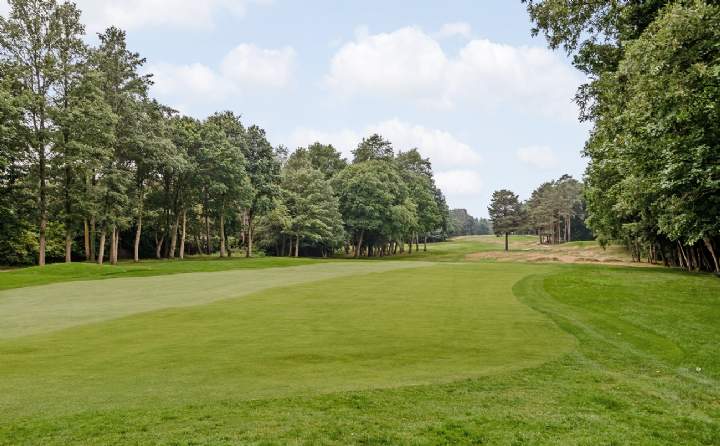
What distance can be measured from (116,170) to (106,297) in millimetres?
29615

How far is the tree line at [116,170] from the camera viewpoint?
41.5m

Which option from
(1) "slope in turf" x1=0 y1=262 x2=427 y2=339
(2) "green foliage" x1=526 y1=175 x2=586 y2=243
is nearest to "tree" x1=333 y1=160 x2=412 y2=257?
(1) "slope in turf" x1=0 y1=262 x2=427 y2=339

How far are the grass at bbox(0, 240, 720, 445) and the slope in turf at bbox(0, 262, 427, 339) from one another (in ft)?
3.02

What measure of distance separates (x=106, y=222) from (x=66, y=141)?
8291mm

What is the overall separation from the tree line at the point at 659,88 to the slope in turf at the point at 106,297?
1753 cm

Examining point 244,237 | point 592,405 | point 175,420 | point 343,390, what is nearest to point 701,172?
point 592,405

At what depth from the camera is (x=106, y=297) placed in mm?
20453

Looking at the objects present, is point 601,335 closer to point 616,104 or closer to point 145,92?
point 616,104

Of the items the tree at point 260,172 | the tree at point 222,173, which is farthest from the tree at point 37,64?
the tree at point 260,172

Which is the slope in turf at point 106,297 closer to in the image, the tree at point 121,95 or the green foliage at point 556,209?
the tree at point 121,95

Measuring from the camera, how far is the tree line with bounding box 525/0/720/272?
1348cm

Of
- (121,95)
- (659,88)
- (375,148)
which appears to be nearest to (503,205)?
(375,148)

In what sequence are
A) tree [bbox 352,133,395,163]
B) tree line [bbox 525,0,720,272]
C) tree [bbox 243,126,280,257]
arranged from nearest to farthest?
tree line [bbox 525,0,720,272]
tree [bbox 243,126,280,257]
tree [bbox 352,133,395,163]

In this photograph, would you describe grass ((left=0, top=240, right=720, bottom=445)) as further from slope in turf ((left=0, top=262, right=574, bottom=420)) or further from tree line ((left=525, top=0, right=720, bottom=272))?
tree line ((left=525, top=0, right=720, bottom=272))
